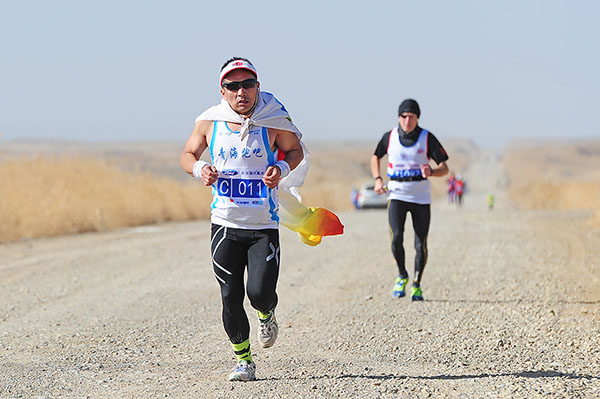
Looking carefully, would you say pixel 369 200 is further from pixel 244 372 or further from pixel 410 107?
pixel 244 372

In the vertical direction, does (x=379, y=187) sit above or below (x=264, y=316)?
above

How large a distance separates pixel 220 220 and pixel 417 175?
13.7ft

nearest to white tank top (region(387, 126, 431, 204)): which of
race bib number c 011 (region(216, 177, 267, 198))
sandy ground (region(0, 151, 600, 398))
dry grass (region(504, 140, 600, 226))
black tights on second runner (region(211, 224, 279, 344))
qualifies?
sandy ground (region(0, 151, 600, 398))

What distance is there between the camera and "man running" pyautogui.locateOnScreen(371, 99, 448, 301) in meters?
9.77

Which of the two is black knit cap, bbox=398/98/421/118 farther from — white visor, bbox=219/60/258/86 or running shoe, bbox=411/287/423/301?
white visor, bbox=219/60/258/86

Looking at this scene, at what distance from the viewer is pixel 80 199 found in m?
21.9

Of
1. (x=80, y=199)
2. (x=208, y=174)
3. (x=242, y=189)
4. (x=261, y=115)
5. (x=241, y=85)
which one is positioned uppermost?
(x=241, y=85)

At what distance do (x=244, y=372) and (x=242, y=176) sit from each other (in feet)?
4.24

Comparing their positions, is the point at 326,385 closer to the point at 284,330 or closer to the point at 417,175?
the point at 284,330

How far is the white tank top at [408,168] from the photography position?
386 inches

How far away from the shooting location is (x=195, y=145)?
6.14 m

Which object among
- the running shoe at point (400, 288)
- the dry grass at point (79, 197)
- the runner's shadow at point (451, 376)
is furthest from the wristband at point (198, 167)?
the dry grass at point (79, 197)

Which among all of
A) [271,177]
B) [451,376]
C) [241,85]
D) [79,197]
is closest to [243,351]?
[271,177]

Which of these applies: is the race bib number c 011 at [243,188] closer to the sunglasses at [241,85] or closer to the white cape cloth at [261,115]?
the white cape cloth at [261,115]
